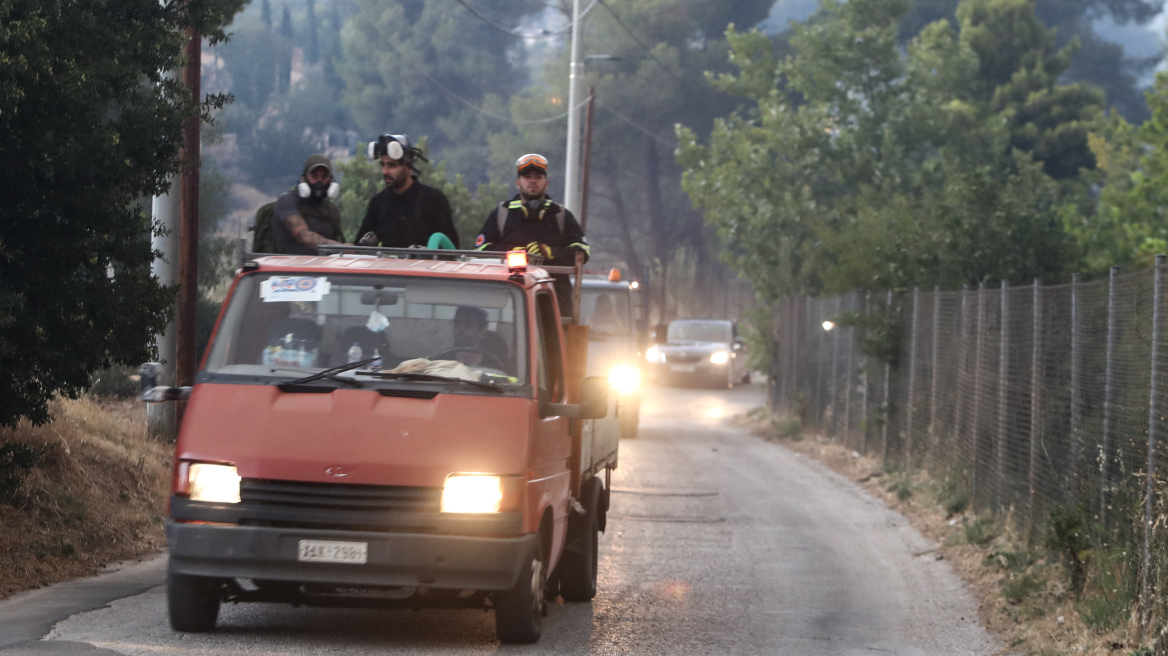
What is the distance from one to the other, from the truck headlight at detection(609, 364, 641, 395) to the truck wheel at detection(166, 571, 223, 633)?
40.3 ft

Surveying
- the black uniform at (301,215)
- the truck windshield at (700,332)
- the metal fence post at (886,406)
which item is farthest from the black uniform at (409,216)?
the truck windshield at (700,332)

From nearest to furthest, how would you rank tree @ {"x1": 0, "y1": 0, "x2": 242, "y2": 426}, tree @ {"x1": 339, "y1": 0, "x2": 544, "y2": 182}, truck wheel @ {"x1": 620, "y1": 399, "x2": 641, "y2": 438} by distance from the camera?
tree @ {"x1": 0, "y1": 0, "x2": 242, "y2": 426}, truck wheel @ {"x1": 620, "y1": 399, "x2": 641, "y2": 438}, tree @ {"x1": 339, "y1": 0, "x2": 544, "y2": 182}

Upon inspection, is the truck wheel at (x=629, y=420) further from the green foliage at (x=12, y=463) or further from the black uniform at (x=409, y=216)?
the green foliage at (x=12, y=463)

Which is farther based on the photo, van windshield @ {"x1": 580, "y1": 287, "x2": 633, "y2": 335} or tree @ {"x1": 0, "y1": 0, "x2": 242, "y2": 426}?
van windshield @ {"x1": 580, "y1": 287, "x2": 633, "y2": 335}

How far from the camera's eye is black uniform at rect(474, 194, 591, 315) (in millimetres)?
9820

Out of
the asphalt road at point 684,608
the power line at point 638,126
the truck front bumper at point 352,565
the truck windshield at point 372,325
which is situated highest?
the power line at point 638,126

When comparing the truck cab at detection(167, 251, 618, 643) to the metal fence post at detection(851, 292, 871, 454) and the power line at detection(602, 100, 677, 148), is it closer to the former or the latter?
the metal fence post at detection(851, 292, 871, 454)

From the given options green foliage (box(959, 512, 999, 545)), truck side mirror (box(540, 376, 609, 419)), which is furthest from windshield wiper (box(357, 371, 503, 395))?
green foliage (box(959, 512, 999, 545))

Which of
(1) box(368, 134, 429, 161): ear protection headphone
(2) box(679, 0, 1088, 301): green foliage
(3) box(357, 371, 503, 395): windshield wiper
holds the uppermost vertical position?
(2) box(679, 0, 1088, 301): green foliage

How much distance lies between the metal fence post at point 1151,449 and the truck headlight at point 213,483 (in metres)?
4.59

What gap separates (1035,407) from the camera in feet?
36.7

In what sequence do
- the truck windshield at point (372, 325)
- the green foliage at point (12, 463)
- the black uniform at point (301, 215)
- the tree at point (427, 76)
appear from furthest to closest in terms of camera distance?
the tree at point (427, 76), the black uniform at point (301, 215), the green foliage at point (12, 463), the truck windshield at point (372, 325)

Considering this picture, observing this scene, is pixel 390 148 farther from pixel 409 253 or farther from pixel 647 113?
pixel 647 113

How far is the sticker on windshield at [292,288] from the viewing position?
742 cm
